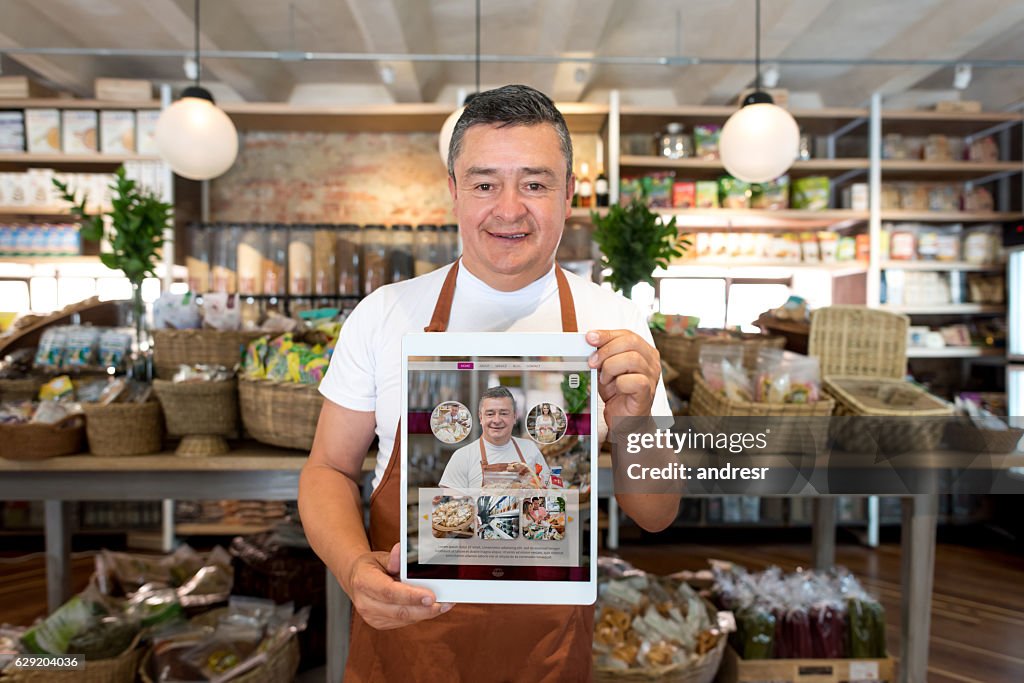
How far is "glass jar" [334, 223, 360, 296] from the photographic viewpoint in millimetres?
4402

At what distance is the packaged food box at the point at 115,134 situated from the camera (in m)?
4.42

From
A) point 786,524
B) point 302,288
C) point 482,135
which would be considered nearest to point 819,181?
point 786,524

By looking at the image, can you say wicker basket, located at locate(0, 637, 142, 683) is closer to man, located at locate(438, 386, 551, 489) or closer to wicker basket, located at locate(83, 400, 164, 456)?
wicker basket, located at locate(83, 400, 164, 456)

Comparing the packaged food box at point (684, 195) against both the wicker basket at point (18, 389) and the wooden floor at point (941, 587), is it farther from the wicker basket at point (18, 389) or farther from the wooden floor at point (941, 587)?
the wicker basket at point (18, 389)

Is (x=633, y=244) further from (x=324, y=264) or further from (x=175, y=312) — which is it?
(x=324, y=264)

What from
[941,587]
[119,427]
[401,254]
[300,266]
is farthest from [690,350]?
[300,266]

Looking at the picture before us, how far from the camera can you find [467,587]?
829 millimetres

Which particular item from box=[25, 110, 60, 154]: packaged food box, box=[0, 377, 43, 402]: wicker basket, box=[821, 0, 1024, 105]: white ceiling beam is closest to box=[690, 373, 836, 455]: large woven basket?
box=[0, 377, 43, 402]: wicker basket

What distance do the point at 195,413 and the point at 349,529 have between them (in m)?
1.03

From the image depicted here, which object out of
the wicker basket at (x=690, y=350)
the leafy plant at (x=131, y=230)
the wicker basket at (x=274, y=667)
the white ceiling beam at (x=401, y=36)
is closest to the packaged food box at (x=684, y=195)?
the white ceiling beam at (x=401, y=36)

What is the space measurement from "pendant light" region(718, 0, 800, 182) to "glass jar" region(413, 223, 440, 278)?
2017mm

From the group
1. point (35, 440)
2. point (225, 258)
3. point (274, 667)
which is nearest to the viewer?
point (35, 440)

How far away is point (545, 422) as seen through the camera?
84 cm

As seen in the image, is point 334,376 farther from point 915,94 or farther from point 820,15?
point 915,94
